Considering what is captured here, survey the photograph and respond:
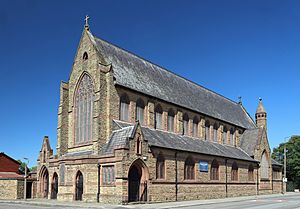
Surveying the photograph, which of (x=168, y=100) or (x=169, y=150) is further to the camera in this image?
(x=168, y=100)

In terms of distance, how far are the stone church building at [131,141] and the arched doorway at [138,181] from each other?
9 centimetres

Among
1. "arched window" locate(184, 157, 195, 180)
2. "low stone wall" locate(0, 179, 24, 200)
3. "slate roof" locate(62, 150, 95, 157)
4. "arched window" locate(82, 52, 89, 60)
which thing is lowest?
"low stone wall" locate(0, 179, 24, 200)

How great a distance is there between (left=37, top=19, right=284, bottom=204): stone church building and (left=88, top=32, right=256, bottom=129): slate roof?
16cm

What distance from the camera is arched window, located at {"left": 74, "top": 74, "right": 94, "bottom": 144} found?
123 feet

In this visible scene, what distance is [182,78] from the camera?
5331cm

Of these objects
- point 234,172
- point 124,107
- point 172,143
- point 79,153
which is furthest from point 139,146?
point 234,172

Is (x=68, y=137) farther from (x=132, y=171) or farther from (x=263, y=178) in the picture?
(x=263, y=178)

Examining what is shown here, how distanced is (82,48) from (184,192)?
61.2ft

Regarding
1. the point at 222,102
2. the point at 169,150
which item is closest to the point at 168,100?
the point at 169,150

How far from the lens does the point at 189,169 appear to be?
39750 millimetres

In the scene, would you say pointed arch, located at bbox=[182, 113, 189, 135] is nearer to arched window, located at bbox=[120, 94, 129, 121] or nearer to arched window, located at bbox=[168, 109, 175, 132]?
arched window, located at bbox=[168, 109, 175, 132]

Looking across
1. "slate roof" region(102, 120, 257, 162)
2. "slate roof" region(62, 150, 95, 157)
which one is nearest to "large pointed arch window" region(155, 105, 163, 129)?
"slate roof" region(102, 120, 257, 162)

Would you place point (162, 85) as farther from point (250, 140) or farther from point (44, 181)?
point (250, 140)

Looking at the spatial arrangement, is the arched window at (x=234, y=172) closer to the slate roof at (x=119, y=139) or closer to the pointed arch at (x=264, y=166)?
the pointed arch at (x=264, y=166)
